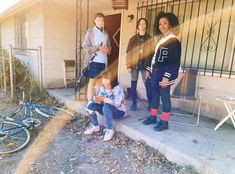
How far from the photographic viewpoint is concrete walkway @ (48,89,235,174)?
1.99 metres

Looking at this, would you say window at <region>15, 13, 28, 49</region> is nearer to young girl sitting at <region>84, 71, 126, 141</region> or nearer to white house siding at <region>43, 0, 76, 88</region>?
white house siding at <region>43, 0, 76, 88</region>

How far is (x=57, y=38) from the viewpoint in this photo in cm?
528

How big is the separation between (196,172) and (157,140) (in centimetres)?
56

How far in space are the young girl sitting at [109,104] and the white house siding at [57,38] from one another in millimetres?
2828

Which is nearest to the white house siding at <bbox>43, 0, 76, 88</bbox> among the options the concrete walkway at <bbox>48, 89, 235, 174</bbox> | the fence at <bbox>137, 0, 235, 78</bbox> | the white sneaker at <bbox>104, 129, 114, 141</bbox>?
the fence at <bbox>137, 0, 235, 78</bbox>

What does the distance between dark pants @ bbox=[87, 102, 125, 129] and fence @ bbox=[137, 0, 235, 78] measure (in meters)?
1.59

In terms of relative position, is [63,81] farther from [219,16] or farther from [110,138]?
[219,16]

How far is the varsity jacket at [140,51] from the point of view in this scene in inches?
123

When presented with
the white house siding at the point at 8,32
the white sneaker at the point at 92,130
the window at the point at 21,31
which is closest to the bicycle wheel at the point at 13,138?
the white sneaker at the point at 92,130

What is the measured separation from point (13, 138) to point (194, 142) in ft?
8.03

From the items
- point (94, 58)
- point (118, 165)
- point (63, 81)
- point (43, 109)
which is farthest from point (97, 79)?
point (63, 81)

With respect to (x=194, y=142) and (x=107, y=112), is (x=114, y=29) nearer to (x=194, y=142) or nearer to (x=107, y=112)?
(x=107, y=112)

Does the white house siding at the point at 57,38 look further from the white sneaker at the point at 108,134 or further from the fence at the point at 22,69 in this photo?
the white sneaker at the point at 108,134

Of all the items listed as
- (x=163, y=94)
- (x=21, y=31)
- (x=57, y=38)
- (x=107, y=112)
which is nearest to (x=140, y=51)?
(x=163, y=94)
